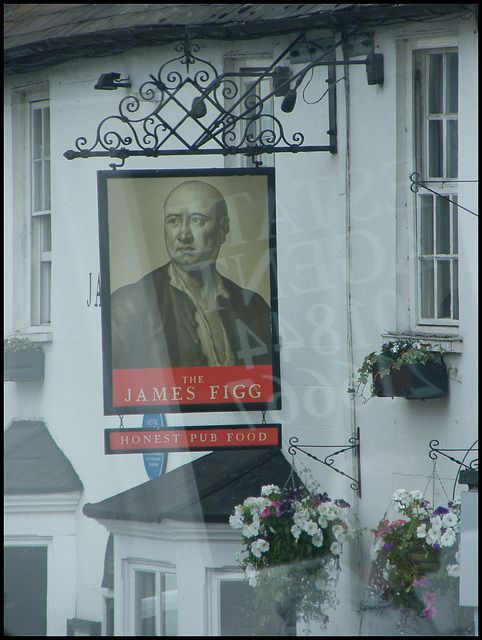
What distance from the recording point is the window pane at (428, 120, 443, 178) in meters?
6.00

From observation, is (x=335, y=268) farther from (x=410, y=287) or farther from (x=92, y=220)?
(x=92, y=220)

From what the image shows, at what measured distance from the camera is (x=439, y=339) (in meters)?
5.77

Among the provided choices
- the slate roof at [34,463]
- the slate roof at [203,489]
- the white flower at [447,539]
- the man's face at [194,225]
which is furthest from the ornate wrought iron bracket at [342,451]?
the slate roof at [34,463]

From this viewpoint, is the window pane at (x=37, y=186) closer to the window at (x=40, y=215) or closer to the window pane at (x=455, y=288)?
the window at (x=40, y=215)

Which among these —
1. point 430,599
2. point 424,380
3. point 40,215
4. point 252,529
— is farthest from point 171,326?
point 430,599

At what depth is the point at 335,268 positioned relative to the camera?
6.46 m

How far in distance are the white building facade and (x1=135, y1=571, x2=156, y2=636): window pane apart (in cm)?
2

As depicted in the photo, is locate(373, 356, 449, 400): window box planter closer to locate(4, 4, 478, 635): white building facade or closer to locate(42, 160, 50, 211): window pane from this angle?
locate(4, 4, 478, 635): white building facade

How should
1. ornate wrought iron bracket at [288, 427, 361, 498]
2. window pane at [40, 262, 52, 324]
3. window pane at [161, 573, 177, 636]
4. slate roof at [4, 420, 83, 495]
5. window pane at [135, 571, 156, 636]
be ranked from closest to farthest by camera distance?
ornate wrought iron bracket at [288, 427, 361, 498] → window pane at [161, 573, 177, 636] → window pane at [135, 571, 156, 636] → slate roof at [4, 420, 83, 495] → window pane at [40, 262, 52, 324]

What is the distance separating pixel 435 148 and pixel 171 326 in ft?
6.62

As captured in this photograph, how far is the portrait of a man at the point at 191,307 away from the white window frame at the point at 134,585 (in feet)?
5.62

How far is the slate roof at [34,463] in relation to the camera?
7141 mm

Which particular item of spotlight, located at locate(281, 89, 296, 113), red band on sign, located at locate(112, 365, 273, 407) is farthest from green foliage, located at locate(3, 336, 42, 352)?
spotlight, located at locate(281, 89, 296, 113)

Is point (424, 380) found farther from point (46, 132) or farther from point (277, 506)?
point (46, 132)
